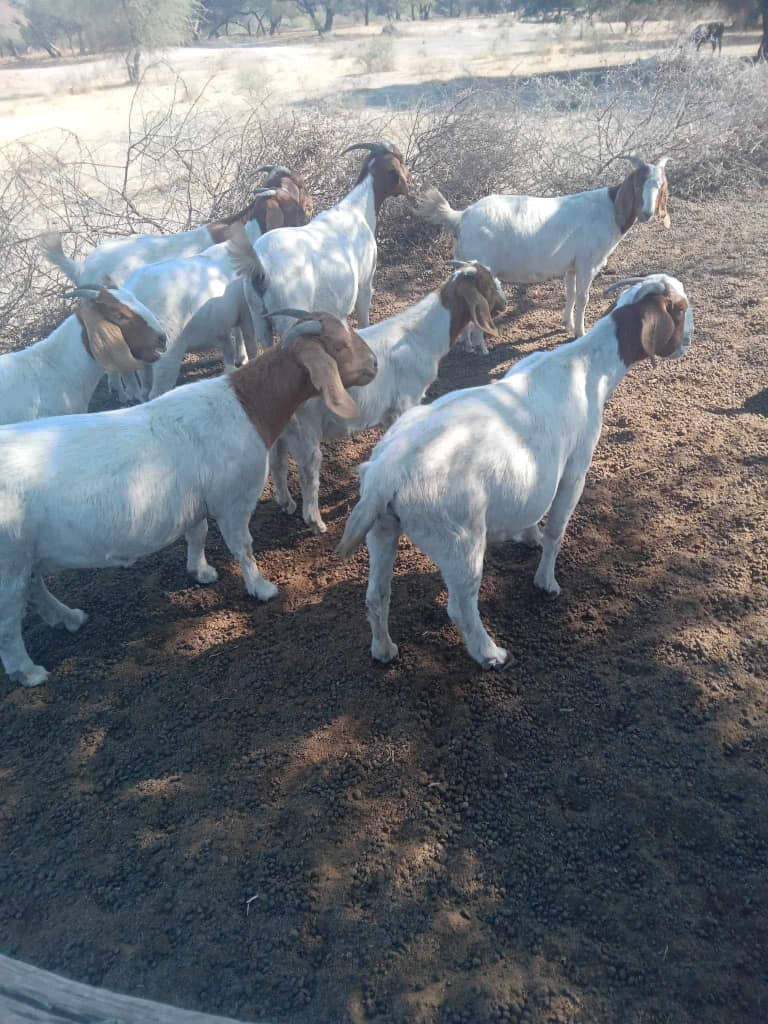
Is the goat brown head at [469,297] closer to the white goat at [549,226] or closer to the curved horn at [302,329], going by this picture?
the curved horn at [302,329]

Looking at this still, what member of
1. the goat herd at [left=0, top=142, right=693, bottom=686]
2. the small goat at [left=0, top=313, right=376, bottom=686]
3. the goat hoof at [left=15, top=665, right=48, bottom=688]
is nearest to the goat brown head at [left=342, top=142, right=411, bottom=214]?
the goat herd at [left=0, top=142, right=693, bottom=686]

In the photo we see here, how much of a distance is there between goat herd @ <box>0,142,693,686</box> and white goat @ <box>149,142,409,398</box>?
1.1 inches

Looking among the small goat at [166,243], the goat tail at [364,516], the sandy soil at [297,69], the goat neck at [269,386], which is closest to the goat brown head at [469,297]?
the goat neck at [269,386]

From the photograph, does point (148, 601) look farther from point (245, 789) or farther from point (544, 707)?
point (544, 707)

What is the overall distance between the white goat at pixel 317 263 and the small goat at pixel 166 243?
0.70 meters

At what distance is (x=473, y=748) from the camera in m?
3.34

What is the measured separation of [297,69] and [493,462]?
101 ft

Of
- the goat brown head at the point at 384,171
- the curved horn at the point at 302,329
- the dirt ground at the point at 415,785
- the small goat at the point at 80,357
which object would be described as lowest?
the dirt ground at the point at 415,785

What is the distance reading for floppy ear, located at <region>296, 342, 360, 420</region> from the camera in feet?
12.3

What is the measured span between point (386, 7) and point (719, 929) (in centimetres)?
6298

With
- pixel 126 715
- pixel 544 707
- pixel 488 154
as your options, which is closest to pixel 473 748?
pixel 544 707

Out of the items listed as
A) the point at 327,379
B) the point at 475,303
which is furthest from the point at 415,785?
the point at 475,303

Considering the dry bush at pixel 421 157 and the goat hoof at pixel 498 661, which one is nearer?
the goat hoof at pixel 498 661

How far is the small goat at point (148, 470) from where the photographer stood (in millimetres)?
3359
